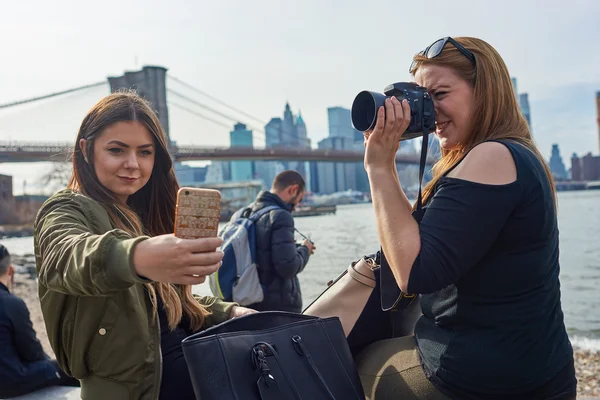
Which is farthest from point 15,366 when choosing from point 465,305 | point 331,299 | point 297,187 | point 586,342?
point 586,342

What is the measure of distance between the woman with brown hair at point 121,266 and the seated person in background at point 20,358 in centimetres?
161

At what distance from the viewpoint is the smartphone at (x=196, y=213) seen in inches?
30.8

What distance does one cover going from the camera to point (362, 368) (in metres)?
1.18

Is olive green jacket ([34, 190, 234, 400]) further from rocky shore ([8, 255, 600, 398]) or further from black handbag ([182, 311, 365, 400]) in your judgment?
rocky shore ([8, 255, 600, 398])

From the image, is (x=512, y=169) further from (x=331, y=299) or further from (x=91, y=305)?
(x=91, y=305)

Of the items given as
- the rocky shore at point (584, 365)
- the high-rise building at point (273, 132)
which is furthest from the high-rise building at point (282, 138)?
the rocky shore at point (584, 365)

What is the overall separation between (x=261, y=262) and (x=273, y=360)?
2105 mm

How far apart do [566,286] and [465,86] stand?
11910 mm

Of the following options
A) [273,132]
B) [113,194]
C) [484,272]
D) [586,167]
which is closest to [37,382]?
[113,194]

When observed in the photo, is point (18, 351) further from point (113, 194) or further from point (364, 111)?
point (364, 111)

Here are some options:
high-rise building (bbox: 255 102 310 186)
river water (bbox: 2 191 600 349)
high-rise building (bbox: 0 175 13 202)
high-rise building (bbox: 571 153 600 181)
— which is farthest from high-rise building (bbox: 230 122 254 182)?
high-rise building (bbox: 571 153 600 181)

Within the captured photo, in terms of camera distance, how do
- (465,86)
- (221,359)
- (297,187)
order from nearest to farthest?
(221,359), (465,86), (297,187)

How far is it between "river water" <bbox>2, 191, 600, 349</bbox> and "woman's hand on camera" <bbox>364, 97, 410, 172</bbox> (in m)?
5.84

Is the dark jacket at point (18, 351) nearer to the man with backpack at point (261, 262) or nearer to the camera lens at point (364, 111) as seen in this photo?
the man with backpack at point (261, 262)
